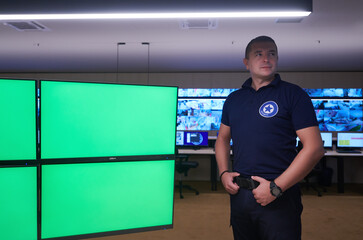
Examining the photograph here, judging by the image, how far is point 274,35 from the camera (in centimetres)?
431

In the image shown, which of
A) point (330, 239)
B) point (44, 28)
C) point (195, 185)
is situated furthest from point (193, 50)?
point (330, 239)

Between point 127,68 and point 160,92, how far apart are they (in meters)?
5.46

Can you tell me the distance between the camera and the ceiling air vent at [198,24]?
372 cm

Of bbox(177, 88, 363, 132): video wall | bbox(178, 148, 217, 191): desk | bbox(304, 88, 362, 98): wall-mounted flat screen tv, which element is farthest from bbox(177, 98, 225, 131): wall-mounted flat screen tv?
bbox(304, 88, 362, 98): wall-mounted flat screen tv

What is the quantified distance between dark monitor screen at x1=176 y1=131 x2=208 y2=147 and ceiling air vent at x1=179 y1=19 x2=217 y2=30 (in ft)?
9.06

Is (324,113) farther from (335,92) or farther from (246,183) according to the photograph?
(246,183)

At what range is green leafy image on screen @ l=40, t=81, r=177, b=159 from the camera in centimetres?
139

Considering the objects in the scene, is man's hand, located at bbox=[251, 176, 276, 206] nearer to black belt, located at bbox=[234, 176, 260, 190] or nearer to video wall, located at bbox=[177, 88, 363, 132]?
black belt, located at bbox=[234, 176, 260, 190]

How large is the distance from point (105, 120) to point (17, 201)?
551 millimetres

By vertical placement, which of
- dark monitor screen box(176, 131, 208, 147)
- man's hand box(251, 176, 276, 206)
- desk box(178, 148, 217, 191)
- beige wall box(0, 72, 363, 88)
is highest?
beige wall box(0, 72, 363, 88)

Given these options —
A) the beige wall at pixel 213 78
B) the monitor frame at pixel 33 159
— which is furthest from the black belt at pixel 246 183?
the beige wall at pixel 213 78

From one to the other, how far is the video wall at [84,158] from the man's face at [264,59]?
49 cm

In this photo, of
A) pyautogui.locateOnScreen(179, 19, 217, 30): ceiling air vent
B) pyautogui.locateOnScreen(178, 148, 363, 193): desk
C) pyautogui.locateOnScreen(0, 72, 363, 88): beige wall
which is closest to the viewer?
pyautogui.locateOnScreen(179, 19, 217, 30): ceiling air vent

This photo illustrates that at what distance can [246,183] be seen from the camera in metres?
1.53
